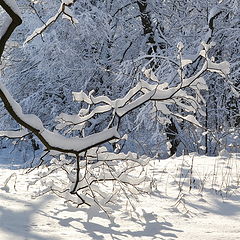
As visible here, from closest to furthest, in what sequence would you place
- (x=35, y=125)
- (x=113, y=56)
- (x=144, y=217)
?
(x=35, y=125)
(x=144, y=217)
(x=113, y=56)

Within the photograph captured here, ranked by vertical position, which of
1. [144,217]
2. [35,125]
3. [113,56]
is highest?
[113,56]

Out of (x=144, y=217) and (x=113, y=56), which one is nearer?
(x=144, y=217)

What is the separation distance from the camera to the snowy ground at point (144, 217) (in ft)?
9.23

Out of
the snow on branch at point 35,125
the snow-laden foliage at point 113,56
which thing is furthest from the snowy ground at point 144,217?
the snow-laden foliage at point 113,56

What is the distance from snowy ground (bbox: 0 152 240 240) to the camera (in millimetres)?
2814

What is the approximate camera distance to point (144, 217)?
10.7 feet

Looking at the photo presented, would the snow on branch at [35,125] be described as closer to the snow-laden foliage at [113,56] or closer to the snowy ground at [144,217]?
the snowy ground at [144,217]

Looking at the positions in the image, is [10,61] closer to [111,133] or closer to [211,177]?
[211,177]

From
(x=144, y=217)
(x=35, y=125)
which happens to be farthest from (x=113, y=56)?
(x=35, y=125)

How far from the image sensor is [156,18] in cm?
1045

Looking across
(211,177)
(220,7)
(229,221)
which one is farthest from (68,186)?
(220,7)

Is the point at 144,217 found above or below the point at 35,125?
below

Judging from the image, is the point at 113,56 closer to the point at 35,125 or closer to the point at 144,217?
the point at 144,217

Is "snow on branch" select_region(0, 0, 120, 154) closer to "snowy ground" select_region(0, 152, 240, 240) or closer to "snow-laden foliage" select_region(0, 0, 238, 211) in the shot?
"snowy ground" select_region(0, 152, 240, 240)
